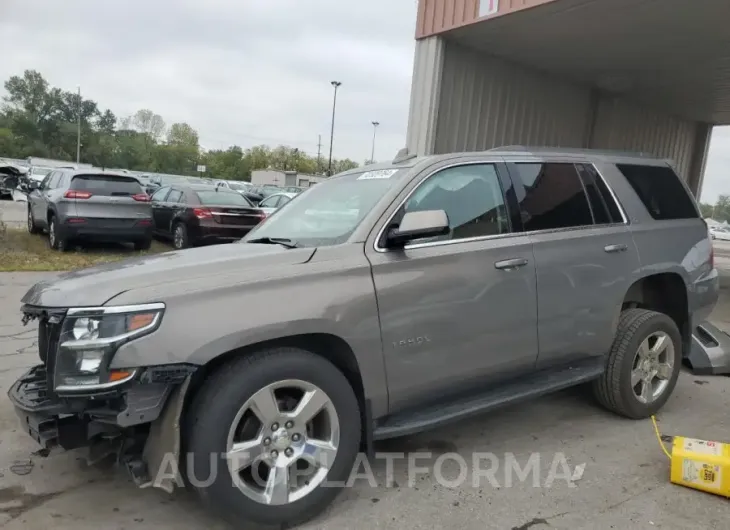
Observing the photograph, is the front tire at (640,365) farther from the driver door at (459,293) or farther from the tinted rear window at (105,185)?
the tinted rear window at (105,185)

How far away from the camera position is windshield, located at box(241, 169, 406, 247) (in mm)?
3264

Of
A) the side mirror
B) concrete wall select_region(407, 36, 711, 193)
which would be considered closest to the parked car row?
concrete wall select_region(407, 36, 711, 193)

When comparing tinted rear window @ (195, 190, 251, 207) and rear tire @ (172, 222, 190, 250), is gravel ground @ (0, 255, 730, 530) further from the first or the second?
tinted rear window @ (195, 190, 251, 207)

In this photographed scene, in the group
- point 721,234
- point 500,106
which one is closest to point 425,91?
point 500,106

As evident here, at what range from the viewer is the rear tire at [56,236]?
10.4m

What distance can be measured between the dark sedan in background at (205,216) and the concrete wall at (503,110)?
400 centimetres

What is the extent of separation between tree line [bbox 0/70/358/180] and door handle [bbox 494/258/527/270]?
88676 millimetres

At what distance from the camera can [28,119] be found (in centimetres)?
8738

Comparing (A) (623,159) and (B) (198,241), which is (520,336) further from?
(B) (198,241)

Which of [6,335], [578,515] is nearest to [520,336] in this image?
[578,515]

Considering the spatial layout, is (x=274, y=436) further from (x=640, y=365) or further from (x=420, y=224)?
(x=640, y=365)

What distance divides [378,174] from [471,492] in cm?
196

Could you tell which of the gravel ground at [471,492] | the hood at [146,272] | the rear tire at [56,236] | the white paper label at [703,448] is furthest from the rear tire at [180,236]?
the white paper label at [703,448]

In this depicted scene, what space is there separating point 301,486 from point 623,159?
340 cm
